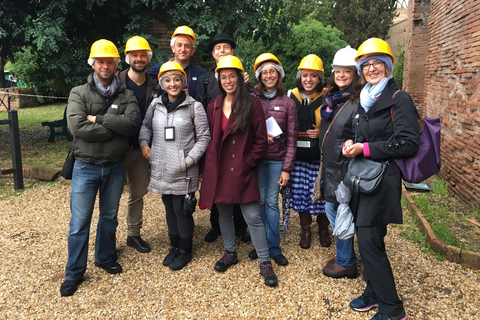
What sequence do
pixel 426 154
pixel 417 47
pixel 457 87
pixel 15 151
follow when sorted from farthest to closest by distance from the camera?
pixel 417 47
pixel 15 151
pixel 457 87
pixel 426 154

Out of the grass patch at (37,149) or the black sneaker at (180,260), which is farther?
the grass patch at (37,149)

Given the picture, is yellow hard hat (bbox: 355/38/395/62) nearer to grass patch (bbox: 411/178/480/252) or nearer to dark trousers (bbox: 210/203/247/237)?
dark trousers (bbox: 210/203/247/237)

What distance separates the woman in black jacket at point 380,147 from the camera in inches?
102

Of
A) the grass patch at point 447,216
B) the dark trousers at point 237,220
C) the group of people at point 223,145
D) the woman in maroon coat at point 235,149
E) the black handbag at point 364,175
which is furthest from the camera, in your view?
the dark trousers at point 237,220

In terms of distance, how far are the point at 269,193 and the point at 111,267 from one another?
69.2 inches

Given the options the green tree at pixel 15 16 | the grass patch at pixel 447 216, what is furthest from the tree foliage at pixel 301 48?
the grass patch at pixel 447 216

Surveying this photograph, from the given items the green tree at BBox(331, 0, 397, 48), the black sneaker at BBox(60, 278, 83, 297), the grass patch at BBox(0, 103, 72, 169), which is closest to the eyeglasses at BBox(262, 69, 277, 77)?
the black sneaker at BBox(60, 278, 83, 297)

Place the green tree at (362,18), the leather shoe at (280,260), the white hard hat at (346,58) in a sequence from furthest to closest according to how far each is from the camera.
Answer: the green tree at (362,18) < the leather shoe at (280,260) < the white hard hat at (346,58)

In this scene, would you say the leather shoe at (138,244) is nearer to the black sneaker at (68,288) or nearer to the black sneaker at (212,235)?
the black sneaker at (212,235)

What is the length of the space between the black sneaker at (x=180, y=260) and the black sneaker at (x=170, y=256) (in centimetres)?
4

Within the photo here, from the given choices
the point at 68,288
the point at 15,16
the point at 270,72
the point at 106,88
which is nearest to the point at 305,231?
the point at 270,72

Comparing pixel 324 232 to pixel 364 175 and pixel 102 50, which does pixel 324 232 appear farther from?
pixel 102 50

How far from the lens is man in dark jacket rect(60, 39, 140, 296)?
330 cm

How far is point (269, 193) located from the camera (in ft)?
12.5
